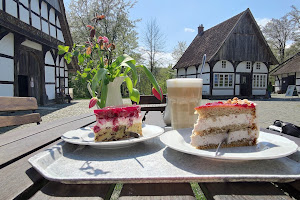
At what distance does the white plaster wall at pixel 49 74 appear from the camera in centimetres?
1232

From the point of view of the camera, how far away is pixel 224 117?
1.08 meters

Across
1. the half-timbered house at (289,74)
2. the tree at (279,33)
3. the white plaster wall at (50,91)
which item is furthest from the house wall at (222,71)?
the tree at (279,33)

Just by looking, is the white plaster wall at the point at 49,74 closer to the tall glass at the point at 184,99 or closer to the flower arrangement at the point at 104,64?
the flower arrangement at the point at 104,64

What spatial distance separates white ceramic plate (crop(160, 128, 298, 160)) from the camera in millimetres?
726

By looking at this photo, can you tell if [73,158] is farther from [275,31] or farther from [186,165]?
[275,31]

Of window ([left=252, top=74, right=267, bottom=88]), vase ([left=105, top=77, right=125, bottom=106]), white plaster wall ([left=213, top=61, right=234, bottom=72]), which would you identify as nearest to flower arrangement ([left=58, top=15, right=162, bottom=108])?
vase ([left=105, top=77, right=125, bottom=106])

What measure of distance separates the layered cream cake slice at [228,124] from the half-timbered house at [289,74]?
25.4 m

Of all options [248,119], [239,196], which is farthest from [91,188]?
[248,119]

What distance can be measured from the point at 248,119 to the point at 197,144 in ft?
1.04

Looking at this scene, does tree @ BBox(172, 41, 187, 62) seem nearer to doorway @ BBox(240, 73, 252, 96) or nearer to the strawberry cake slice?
doorway @ BBox(240, 73, 252, 96)

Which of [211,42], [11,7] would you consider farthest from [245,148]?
[211,42]

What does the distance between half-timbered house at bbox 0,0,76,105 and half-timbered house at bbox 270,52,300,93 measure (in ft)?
74.3

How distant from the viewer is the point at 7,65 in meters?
→ 8.53

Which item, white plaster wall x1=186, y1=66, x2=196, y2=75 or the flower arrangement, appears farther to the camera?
white plaster wall x1=186, y1=66, x2=196, y2=75
